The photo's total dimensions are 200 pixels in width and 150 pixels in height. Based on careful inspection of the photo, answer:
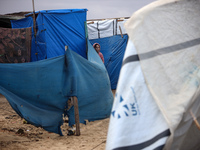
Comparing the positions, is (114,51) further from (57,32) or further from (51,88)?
(51,88)

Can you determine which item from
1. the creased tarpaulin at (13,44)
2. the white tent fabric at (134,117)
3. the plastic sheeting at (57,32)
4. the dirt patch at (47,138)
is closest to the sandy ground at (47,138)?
the dirt patch at (47,138)

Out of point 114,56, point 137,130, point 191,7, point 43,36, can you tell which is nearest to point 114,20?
point 114,56

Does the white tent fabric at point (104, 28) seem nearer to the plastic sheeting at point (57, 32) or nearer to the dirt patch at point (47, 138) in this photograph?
the plastic sheeting at point (57, 32)

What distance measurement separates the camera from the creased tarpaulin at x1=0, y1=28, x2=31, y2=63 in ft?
24.0

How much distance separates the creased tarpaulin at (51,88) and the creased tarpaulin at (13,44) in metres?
3.52

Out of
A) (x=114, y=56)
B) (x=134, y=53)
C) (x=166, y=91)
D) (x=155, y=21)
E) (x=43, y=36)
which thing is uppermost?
(x=155, y=21)

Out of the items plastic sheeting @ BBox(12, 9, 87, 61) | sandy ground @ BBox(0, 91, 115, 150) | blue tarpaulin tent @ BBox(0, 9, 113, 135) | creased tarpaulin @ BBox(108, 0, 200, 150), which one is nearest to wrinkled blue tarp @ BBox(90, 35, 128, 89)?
plastic sheeting @ BBox(12, 9, 87, 61)

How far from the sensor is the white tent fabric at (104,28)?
35.8 feet

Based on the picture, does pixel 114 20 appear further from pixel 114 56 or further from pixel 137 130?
pixel 137 130

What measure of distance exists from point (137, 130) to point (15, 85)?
246cm

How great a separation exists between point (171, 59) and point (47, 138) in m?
2.99

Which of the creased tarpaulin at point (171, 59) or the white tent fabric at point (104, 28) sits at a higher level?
the creased tarpaulin at point (171, 59)

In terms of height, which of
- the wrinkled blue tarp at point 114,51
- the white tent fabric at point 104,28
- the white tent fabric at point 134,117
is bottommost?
the wrinkled blue tarp at point 114,51

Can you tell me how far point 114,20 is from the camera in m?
10.9
